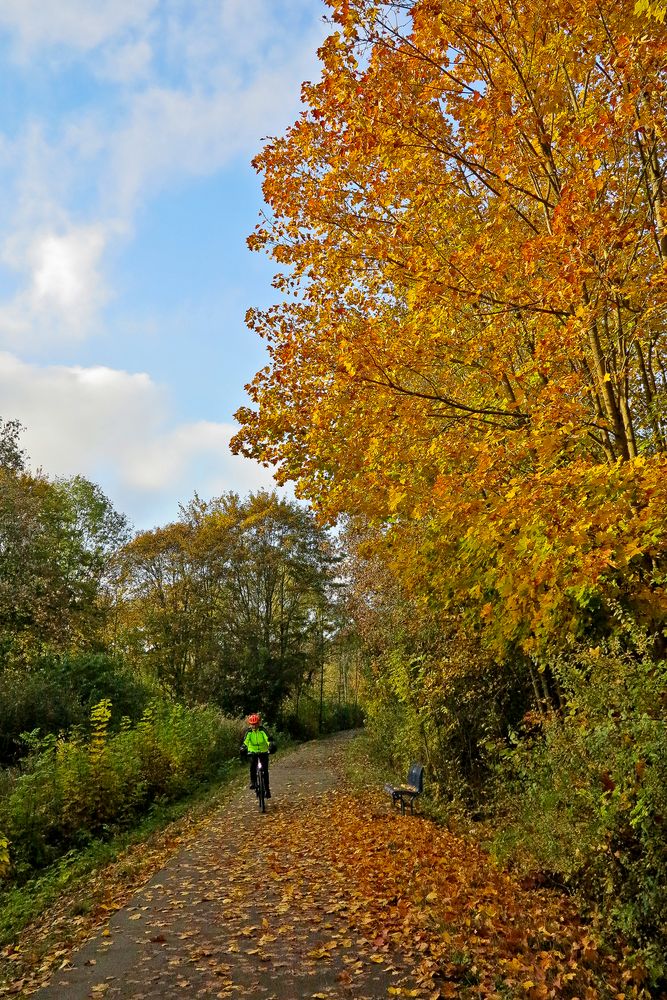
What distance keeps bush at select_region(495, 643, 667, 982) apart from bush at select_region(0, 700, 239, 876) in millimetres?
7746

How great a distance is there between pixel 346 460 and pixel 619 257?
3942mm

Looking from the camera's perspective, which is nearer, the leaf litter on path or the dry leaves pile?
the dry leaves pile

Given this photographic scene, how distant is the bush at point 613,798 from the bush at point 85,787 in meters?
7.75

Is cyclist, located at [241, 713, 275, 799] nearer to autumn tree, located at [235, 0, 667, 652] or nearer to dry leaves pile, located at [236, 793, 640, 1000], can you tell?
dry leaves pile, located at [236, 793, 640, 1000]

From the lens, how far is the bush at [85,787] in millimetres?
10383

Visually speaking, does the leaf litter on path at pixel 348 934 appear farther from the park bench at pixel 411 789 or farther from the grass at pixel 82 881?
the park bench at pixel 411 789

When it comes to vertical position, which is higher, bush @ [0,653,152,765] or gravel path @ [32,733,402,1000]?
bush @ [0,653,152,765]

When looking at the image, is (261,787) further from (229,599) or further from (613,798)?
(229,599)

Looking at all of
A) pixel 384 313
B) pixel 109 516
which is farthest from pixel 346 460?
pixel 109 516

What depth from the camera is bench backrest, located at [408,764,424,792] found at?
11.6m

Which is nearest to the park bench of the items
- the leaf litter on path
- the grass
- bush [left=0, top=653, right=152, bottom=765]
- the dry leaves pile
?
the dry leaves pile

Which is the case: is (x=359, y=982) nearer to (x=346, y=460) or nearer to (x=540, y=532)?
(x=540, y=532)

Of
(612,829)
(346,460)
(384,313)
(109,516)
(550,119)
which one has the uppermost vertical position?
(109,516)

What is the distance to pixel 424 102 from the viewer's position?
6.92 metres
